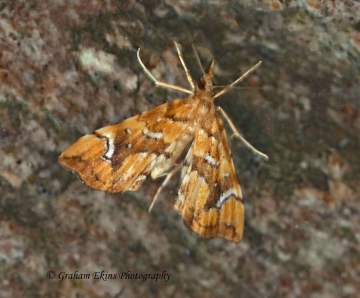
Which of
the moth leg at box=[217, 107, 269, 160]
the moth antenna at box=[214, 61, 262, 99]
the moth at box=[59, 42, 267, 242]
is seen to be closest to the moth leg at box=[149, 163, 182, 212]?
the moth at box=[59, 42, 267, 242]

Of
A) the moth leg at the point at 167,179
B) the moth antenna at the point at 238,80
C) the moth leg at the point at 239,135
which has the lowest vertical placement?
the moth leg at the point at 167,179

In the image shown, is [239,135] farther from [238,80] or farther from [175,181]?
[175,181]

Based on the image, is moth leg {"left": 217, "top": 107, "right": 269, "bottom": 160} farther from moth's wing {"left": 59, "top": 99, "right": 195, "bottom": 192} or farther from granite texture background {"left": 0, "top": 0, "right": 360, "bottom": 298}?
moth's wing {"left": 59, "top": 99, "right": 195, "bottom": 192}

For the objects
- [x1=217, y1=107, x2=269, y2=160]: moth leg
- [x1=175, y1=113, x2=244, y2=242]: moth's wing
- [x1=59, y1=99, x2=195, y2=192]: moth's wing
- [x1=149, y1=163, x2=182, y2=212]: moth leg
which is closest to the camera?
[x1=59, y1=99, x2=195, y2=192]: moth's wing

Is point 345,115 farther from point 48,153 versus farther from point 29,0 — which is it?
point 29,0

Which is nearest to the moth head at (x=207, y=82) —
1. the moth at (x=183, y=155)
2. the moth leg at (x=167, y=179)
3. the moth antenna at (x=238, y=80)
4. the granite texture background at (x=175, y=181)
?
the moth at (x=183, y=155)

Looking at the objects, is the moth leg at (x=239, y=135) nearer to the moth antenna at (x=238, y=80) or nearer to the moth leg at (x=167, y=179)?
the moth antenna at (x=238, y=80)

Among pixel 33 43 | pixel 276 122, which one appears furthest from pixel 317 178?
pixel 33 43
